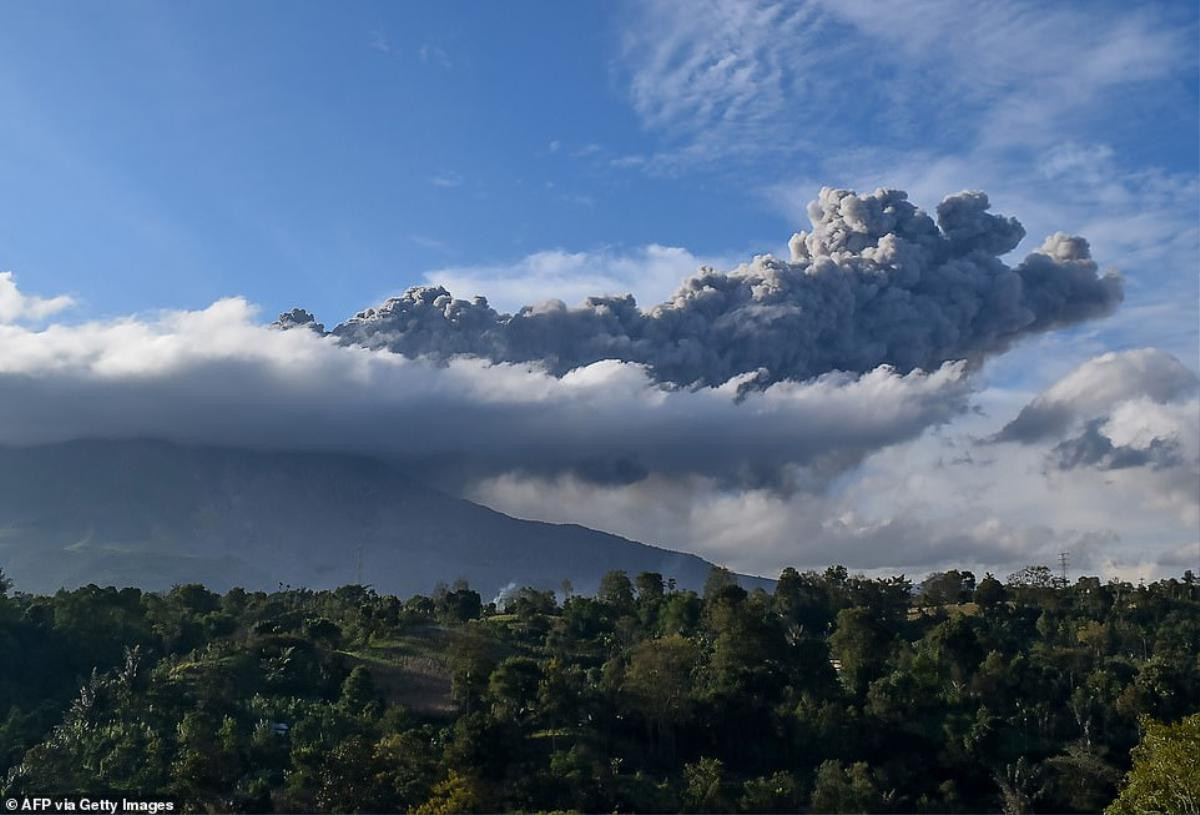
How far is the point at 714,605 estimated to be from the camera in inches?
2717

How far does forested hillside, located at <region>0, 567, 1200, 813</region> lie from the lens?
1634 inches

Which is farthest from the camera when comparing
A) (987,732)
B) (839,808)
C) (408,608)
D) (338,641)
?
(408,608)

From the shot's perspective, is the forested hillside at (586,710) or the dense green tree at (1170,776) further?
the forested hillside at (586,710)

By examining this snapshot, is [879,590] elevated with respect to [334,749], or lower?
elevated

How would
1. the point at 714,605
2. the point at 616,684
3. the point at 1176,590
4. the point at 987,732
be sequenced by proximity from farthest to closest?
the point at 1176,590, the point at 714,605, the point at 616,684, the point at 987,732

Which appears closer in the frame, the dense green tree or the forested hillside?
the dense green tree

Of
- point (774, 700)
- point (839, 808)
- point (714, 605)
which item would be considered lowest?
point (839, 808)

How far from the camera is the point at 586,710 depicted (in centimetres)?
5144

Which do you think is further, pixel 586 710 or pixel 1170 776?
pixel 586 710

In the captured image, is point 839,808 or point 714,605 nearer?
point 839,808

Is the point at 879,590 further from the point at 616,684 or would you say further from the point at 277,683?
the point at 277,683

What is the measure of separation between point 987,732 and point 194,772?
30568mm

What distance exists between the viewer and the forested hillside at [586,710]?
136 feet

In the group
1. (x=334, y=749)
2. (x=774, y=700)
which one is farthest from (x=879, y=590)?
(x=334, y=749)
